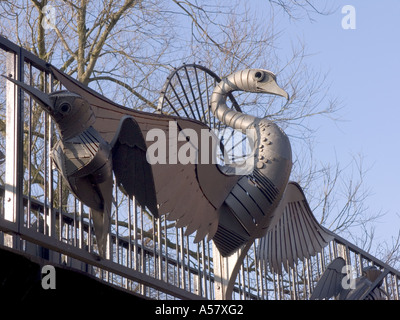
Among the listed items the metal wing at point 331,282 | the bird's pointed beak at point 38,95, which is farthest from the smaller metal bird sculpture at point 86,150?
the metal wing at point 331,282

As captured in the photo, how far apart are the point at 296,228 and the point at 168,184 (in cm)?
198

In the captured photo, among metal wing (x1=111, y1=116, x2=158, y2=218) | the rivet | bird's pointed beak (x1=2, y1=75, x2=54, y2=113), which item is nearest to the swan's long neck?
the rivet

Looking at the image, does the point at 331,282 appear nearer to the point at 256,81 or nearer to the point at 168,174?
the point at 256,81

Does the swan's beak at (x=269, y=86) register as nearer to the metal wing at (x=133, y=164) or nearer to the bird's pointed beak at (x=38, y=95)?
the metal wing at (x=133, y=164)

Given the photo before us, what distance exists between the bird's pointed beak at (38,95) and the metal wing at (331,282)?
337cm

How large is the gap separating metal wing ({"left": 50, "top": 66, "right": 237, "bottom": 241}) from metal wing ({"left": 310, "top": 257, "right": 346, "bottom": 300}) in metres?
1.41

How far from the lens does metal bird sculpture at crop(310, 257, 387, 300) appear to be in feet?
23.9

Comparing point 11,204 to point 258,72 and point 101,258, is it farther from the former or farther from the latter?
point 258,72

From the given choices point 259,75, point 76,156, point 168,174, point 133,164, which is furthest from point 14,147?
point 259,75

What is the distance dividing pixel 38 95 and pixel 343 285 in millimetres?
3838

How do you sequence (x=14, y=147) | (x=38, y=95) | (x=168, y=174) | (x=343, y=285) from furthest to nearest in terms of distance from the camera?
(x=343, y=285), (x=168, y=174), (x=14, y=147), (x=38, y=95)

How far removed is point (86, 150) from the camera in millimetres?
4598

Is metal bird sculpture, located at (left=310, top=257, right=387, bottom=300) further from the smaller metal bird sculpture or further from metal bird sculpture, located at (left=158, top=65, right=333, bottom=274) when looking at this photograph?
the smaller metal bird sculpture
